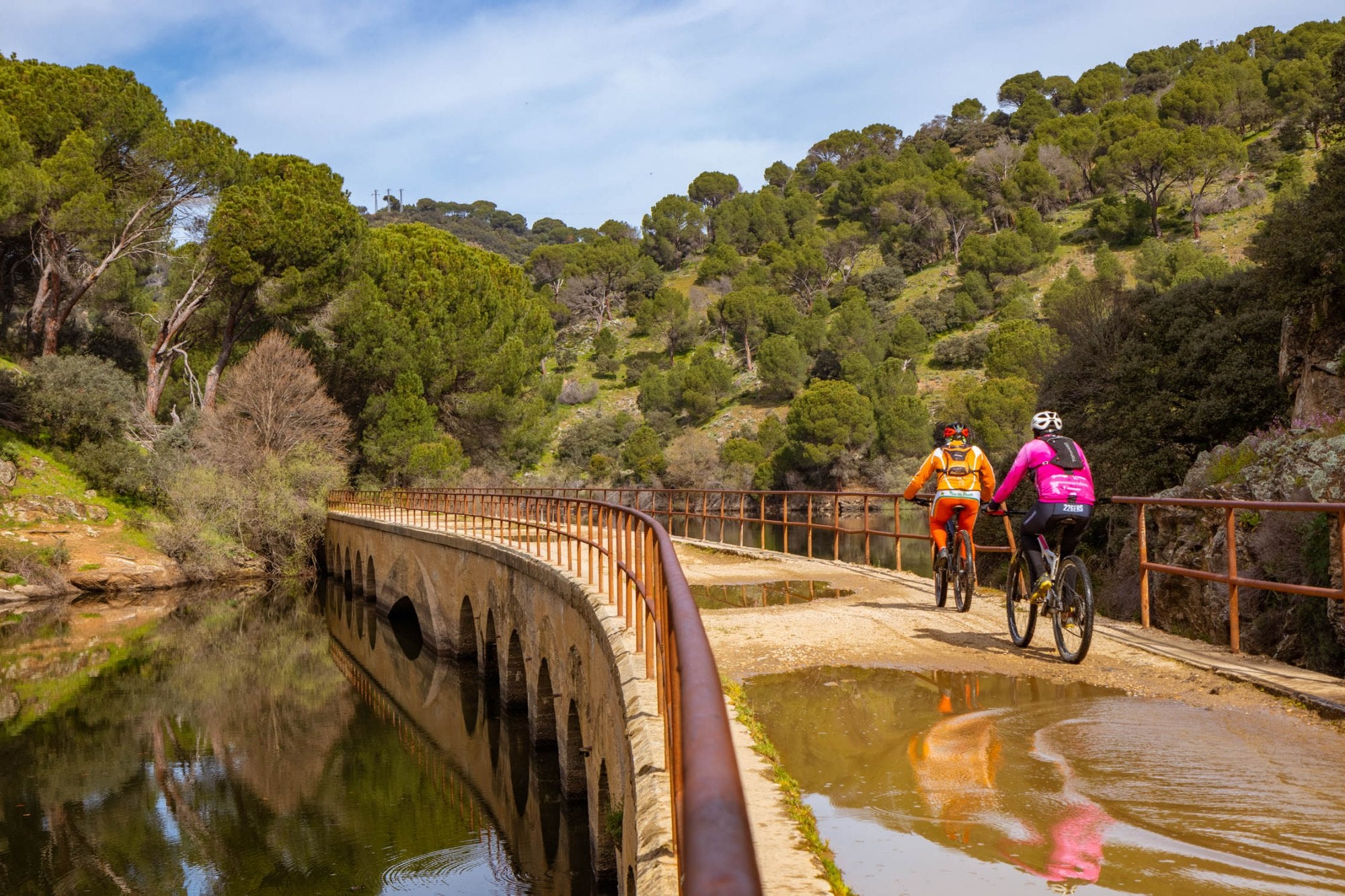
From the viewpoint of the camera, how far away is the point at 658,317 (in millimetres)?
75688

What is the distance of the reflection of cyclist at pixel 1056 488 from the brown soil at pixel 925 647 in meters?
0.65

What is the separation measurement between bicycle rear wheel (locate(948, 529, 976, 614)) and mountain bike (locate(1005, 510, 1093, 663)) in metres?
1.20

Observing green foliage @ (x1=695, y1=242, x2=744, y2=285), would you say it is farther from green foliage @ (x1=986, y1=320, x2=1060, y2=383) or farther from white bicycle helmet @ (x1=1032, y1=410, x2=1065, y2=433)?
white bicycle helmet @ (x1=1032, y1=410, x2=1065, y2=433)

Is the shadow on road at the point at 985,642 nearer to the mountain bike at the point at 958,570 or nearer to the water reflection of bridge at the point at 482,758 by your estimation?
the mountain bike at the point at 958,570

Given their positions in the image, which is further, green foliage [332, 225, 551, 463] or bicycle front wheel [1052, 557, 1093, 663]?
green foliage [332, 225, 551, 463]

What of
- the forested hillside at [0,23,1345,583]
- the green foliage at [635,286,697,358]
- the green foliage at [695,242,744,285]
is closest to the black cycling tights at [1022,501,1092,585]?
the forested hillside at [0,23,1345,583]

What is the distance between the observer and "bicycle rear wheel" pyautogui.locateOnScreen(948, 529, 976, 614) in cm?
904

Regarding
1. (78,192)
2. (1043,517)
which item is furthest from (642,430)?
(1043,517)

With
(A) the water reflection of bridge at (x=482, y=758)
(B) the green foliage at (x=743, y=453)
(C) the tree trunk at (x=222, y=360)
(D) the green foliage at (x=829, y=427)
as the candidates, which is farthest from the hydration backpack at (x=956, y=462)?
(B) the green foliage at (x=743, y=453)

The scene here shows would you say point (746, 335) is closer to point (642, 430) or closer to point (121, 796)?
point (642, 430)

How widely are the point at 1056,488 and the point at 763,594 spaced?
4.43 metres

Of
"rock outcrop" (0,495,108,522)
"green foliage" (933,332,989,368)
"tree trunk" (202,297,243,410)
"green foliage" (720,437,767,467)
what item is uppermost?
"green foliage" (933,332,989,368)

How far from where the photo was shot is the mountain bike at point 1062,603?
680cm

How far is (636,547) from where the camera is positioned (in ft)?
21.9
